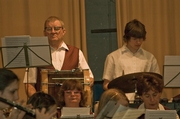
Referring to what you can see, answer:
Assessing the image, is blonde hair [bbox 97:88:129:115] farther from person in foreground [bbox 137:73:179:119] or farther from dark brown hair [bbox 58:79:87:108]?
dark brown hair [bbox 58:79:87:108]

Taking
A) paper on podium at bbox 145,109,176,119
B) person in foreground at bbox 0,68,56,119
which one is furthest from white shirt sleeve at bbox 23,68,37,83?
person in foreground at bbox 0,68,56,119

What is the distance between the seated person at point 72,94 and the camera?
5.19 meters

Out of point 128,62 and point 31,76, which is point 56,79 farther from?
point 128,62

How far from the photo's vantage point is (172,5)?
281 inches

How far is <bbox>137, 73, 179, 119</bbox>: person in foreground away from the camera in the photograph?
4.84m

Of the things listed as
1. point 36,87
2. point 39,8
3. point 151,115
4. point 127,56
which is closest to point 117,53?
point 127,56

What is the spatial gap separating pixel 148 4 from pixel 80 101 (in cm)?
245

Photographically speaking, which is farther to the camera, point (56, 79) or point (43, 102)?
point (56, 79)

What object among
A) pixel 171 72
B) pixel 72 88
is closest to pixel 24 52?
pixel 72 88

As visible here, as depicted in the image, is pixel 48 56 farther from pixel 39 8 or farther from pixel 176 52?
pixel 176 52

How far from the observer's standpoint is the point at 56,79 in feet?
17.8

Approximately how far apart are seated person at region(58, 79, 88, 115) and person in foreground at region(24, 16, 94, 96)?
0.50 m

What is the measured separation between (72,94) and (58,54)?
818 millimetres

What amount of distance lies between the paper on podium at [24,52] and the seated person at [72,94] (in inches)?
12.4
